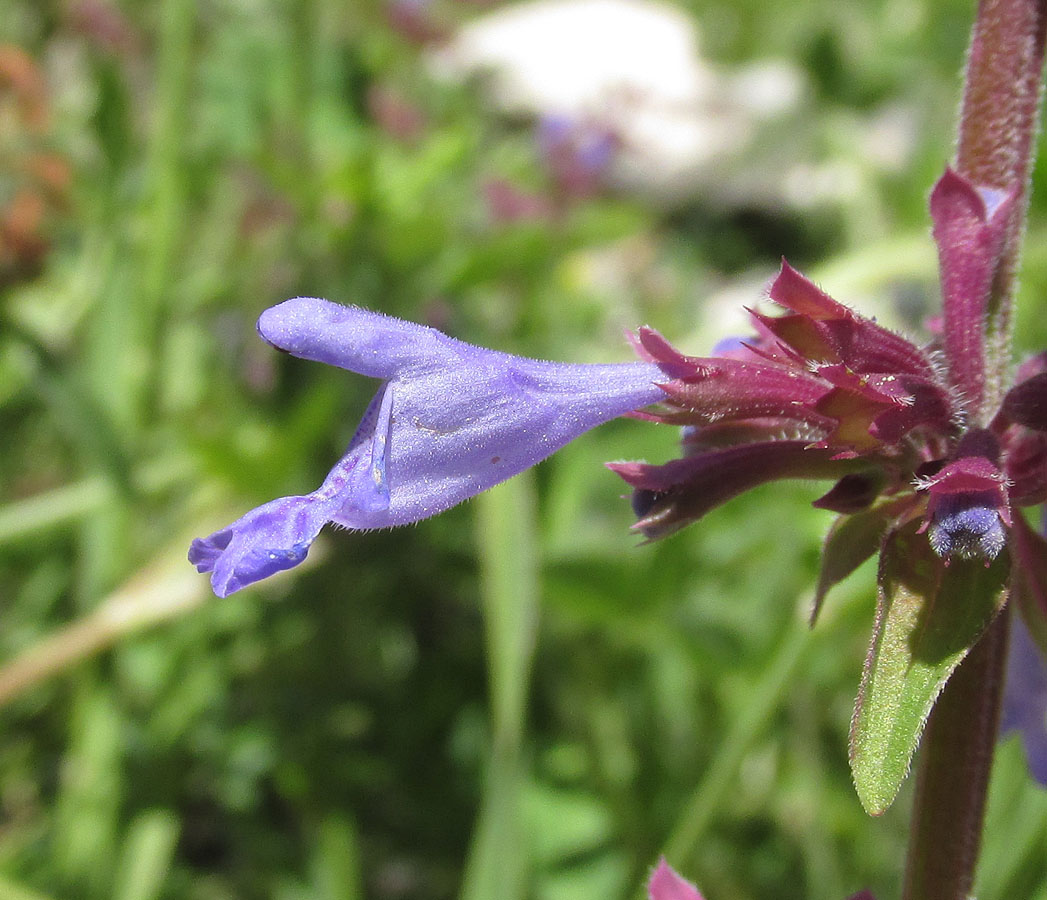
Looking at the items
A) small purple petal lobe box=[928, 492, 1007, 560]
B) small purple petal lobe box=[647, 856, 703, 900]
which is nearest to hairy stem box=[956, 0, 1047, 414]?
small purple petal lobe box=[928, 492, 1007, 560]

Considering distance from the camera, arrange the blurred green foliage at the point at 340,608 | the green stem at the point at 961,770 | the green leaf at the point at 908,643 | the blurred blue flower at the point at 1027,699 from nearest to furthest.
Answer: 1. the green leaf at the point at 908,643
2. the green stem at the point at 961,770
3. the blurred blue flower at the point at 1027,699
4. the blurred green foliage at the point at 340,608

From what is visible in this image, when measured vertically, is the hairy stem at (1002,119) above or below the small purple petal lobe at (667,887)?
above

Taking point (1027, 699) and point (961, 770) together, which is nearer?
point (961, 770)

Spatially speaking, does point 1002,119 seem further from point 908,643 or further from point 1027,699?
point 1027,699

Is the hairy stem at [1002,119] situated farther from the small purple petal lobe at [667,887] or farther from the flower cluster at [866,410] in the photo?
the small purple petal lobe at [667,887]

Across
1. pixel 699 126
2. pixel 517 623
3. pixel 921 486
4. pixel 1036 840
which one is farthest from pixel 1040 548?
pixel 699 126

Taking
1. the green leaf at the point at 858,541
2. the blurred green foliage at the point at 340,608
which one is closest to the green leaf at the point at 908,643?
the green leaf at the point at 858,541

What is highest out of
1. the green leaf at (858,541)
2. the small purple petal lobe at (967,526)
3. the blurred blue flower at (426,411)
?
the blurred blue flower at (426,411)

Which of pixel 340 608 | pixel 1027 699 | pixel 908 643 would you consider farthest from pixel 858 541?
pixel 340 608
